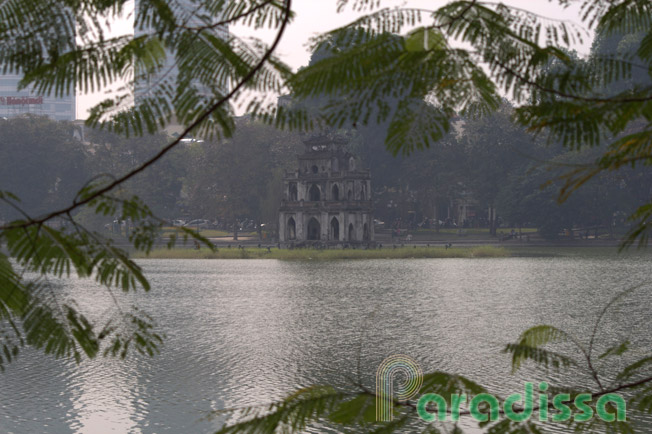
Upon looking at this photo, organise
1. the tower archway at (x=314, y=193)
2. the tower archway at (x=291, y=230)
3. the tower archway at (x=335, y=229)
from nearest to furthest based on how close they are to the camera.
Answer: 1. the tower archway at (x=335, y=229)
2. the tower archway at (x=291, y=230)
3. the tower archway at (x=314, y=193)

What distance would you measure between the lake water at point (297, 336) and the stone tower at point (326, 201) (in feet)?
42.6

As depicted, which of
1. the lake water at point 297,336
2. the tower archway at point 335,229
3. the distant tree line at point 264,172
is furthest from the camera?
the distant tree line at point 264,172

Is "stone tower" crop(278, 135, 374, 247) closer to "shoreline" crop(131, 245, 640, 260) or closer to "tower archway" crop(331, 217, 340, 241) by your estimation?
"tower archway" crop(331, 217, 340, 241)

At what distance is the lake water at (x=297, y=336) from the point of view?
12.9 metres

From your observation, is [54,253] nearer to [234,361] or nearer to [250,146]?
[234,361]

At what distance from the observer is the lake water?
12.9 metres

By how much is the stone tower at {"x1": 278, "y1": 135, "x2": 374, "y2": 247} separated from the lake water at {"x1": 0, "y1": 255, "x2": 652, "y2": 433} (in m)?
13.0

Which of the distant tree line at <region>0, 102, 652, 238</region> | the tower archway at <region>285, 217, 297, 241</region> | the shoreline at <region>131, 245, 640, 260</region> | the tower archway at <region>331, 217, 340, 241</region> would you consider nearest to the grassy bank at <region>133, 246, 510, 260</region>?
the shoreline at <region>131, 245, 640, 260</region>

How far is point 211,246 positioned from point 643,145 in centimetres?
100

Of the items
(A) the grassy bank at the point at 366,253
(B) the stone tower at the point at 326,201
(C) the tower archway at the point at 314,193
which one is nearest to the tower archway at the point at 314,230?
(B) the stone tower at the point at 326,201

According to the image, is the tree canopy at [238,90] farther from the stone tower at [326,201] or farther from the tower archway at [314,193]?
the tower archway at [314,193]

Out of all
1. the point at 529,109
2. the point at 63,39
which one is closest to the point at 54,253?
the point at 63,39

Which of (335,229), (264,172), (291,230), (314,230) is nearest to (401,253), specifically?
(335,229)

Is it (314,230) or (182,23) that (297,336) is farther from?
(314,230)
